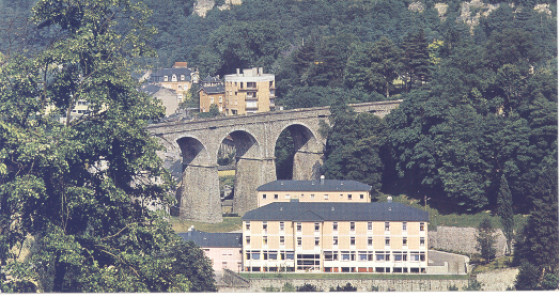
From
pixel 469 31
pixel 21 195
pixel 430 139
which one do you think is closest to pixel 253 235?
pixel 430 139

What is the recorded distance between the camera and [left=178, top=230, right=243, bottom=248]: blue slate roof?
8825cm

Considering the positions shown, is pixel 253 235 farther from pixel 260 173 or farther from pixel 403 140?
pixel 260 173

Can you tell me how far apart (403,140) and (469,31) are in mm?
62530

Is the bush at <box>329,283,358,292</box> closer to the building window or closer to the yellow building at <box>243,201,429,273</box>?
the yellow building at <box>243,201,429,273</box>

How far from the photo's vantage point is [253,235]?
88.0 metres

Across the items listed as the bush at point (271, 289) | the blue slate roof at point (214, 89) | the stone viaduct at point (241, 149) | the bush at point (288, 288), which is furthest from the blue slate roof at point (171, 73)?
the bush at point (271, 289)

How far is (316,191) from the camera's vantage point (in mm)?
99875

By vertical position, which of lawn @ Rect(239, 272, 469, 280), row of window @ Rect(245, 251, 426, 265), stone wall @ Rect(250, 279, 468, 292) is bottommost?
stone wall @ Rect(250, 279, 468, 292)

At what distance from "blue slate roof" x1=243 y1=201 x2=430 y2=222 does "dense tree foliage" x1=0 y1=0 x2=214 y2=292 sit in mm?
31815

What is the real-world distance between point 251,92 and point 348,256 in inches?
2194

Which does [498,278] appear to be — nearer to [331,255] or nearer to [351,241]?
[351,241]

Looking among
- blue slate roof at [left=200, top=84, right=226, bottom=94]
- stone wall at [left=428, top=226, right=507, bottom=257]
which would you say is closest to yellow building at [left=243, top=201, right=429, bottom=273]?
stone wall at [left=428, top=226, right=507, bottom=257]

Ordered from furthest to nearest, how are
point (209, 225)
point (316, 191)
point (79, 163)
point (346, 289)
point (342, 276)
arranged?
point (209, 225) < point (316, 191) < point (342, 276) < point (346, 289) < point (79, 163)

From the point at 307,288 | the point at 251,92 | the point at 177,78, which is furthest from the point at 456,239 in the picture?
the point at 177,78
